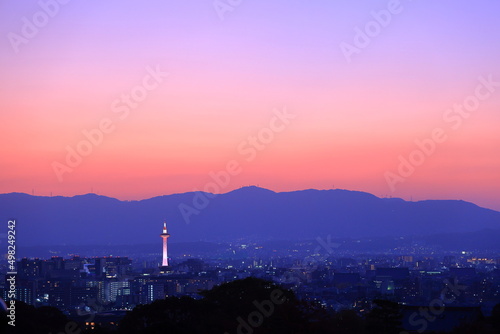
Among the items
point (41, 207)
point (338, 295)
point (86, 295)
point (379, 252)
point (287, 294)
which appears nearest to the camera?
point (287, 294)

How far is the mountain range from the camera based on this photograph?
154250 millimetres

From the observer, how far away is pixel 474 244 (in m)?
152

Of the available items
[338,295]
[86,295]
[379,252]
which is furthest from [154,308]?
[379,252]

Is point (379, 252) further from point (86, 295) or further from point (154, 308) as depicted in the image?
point (154, 308)

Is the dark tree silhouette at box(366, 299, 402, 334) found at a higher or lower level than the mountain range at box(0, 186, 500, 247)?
A: lower

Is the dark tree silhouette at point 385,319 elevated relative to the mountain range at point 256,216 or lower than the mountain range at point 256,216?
lower

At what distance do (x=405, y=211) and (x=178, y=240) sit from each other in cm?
4754

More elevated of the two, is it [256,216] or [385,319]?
[256,216]

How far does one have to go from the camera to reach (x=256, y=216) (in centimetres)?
17538

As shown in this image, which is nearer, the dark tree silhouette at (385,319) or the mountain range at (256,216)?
the dark tree silhouette at (385,319)

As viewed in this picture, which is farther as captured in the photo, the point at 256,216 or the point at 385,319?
the point at 256,216

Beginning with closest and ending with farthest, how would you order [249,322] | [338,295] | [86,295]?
[249,322], [338,295], [86,295]

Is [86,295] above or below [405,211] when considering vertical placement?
below

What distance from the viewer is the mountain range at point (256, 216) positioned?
154 metres
